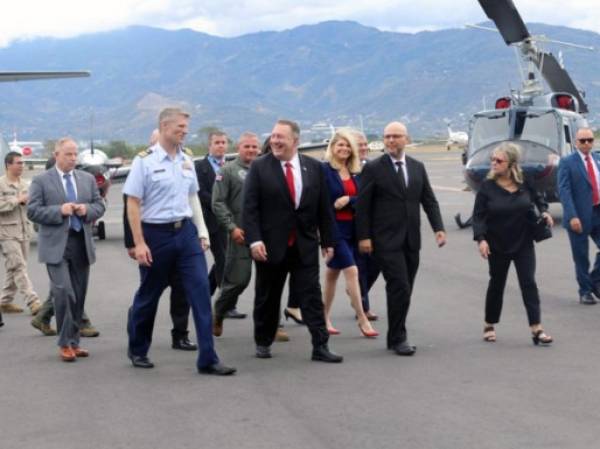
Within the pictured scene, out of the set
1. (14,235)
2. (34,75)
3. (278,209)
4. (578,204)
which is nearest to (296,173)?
(278,209)

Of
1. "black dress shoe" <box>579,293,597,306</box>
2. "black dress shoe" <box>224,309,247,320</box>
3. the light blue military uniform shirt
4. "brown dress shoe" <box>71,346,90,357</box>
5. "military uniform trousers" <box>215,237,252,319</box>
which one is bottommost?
"black dress shoe" <box>224,309,247,320</box>

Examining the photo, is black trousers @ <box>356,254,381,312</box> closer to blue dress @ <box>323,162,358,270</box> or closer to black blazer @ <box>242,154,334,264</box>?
blue dress @ <box>323,162,358,270</box>

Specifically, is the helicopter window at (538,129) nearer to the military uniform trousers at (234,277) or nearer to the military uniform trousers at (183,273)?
the military uniform trousers at (234,277)

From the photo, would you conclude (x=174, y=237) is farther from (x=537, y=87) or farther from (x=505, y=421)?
(x=537, y=87)

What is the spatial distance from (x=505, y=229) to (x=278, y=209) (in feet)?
6.67

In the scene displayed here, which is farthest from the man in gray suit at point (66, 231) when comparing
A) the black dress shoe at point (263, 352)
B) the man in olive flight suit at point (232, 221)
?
the black dress shoe at point (263, 352)

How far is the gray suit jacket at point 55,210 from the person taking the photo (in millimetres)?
9883

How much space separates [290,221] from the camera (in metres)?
9.53

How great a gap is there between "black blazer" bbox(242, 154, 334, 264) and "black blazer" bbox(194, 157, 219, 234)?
2.53 meters

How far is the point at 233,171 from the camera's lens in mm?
11094

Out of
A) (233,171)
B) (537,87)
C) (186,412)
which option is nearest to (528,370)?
(186,412)

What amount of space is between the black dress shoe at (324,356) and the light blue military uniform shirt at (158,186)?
4.81 ft

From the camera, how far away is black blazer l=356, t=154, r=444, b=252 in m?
9.99

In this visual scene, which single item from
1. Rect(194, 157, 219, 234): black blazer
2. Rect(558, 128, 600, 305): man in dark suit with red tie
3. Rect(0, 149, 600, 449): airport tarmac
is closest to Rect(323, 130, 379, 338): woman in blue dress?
Rect(0, 149, 600, 449): airport tarmac
